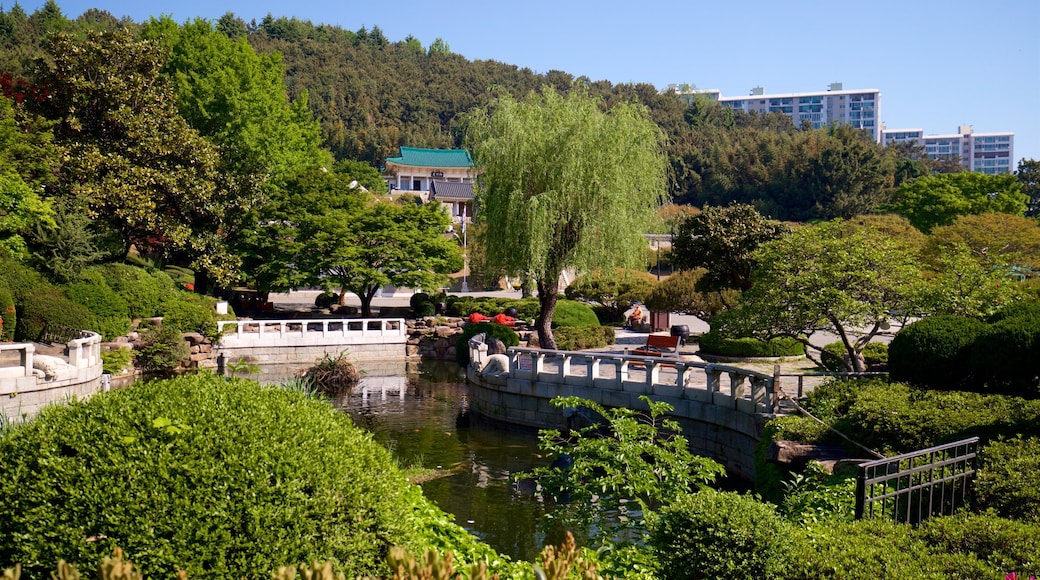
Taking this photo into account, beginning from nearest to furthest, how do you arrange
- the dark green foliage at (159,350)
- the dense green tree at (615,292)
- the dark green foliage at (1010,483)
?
the dark green foliage at (1010,483) → the dark green foliage at (159,350) → the dense green tree at (615,292)

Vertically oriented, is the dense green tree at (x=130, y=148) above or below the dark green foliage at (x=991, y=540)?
above

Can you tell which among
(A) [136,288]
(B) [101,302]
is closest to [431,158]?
(A) [136,288]

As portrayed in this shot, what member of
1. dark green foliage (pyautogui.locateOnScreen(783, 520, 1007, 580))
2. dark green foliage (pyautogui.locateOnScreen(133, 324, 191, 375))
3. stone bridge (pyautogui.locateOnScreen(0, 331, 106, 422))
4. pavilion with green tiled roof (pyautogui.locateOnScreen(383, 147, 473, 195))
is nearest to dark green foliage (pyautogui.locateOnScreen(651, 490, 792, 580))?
dark green foliage (pyautogui.locateOnScreen(783, 520, 1007, 580))

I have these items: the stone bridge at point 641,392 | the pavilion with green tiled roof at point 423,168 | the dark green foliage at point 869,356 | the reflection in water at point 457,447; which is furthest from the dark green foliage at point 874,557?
the pavilion with green tiled roof at point 423,168

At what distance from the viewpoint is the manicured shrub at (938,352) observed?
11.5 metres

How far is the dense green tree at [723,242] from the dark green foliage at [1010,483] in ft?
65.5

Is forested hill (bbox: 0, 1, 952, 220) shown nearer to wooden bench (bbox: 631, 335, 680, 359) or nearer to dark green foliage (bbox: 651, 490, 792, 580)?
wooden bench (bbox: 631, 335, 680, 359)

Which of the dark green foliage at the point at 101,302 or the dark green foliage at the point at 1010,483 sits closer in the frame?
the dark green foliage at the point at 1010,483

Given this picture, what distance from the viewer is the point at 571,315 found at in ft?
96.7

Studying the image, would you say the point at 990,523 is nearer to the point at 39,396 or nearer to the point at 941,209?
the point at 39,396

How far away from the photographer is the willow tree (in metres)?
22.5

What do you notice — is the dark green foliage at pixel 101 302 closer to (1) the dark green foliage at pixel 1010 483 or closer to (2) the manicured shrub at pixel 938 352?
(2) the manicured shrub at pixel 938 352

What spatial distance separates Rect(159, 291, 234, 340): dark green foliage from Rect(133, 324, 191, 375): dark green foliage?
66 cm

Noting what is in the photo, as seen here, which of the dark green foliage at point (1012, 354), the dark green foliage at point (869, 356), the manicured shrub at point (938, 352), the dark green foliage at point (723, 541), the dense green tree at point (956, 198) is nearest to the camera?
the dark green foliage at point (723, 541)
